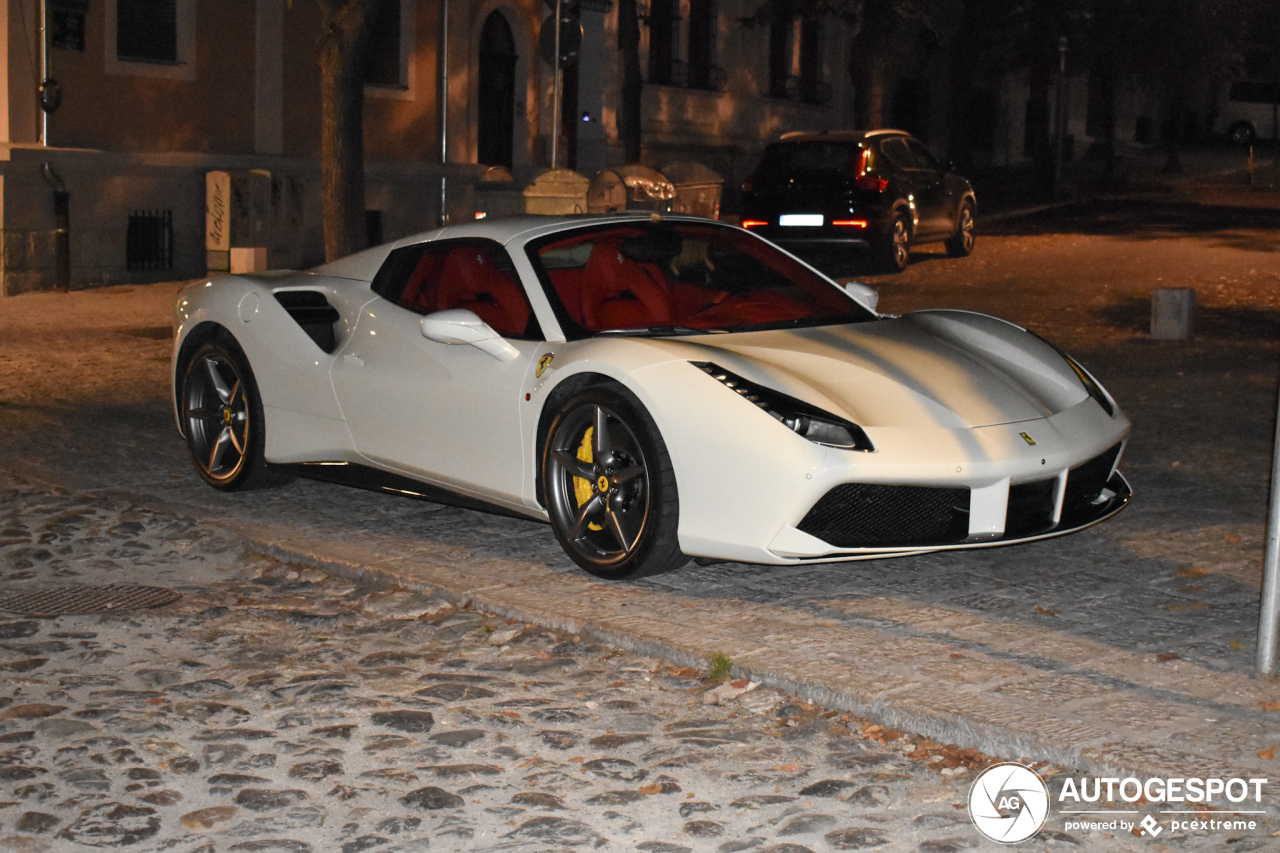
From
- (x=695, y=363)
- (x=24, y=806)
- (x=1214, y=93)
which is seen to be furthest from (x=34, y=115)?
(x=1214, y=93)

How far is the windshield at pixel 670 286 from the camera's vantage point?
21.0 feet

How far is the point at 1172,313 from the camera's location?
13.2m

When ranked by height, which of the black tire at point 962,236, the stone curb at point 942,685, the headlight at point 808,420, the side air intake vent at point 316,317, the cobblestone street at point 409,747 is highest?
the black tire at point 962,236

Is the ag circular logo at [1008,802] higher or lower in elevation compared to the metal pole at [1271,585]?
lower

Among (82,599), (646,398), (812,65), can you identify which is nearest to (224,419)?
(82,599)

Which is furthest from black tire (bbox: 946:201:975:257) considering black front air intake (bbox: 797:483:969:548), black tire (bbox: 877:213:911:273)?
black front air intake (bbox: 797:483:969:548)

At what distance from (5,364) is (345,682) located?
796 cm

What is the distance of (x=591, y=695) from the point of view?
4801 mm

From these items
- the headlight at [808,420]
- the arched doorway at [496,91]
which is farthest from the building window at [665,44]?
the headlight at [808,420]

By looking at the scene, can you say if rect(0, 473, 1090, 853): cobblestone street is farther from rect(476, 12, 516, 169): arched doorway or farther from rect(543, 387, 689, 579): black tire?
rect(476, 12, 516, 169): arched doorway

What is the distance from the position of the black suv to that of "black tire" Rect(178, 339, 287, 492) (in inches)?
488

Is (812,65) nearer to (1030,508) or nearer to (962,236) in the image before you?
(962,236)

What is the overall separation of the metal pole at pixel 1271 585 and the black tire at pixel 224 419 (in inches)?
171

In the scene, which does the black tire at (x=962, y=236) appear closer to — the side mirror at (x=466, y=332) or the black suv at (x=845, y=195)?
the black suv at (x=845, y=195)
